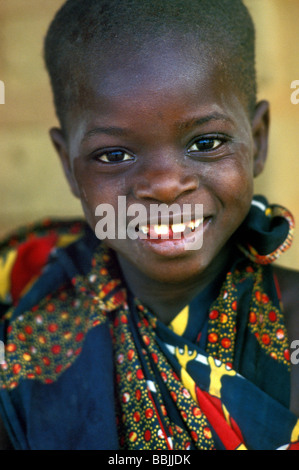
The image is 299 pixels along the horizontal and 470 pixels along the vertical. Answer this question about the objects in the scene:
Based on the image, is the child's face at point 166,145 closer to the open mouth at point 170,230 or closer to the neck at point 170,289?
the open mouth at point 170,230

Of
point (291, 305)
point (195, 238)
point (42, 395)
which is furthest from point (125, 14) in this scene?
point (42, 395)

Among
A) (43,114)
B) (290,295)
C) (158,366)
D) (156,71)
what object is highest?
(43,114)

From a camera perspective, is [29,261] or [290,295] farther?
[29,261]

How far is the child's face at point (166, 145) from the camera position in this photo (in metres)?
1.17

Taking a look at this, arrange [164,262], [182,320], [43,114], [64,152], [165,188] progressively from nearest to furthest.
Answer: [165,188]
[164,262]
[182,320]
[64,152]
[43,114]

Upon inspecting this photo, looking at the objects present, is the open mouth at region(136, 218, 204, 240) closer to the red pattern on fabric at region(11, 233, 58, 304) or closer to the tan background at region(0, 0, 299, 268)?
the red pattern on fabric at region(11, 233, 58, 304)

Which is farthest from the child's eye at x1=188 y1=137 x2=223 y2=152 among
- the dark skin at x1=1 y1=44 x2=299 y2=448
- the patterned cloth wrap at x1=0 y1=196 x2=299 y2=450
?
the patterned cloth wrap at x1=0 y1=196 x2=299 y2=450

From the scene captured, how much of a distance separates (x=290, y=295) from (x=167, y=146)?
49cm

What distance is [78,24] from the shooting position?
1.31 meters

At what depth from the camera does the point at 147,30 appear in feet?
3.92

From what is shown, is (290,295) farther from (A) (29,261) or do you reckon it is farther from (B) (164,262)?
(A) (29,261)

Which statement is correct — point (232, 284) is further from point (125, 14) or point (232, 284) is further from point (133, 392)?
point (125, 14)

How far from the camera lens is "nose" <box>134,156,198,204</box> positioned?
1.17 m

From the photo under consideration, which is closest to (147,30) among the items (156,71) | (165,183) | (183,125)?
(156,71)
